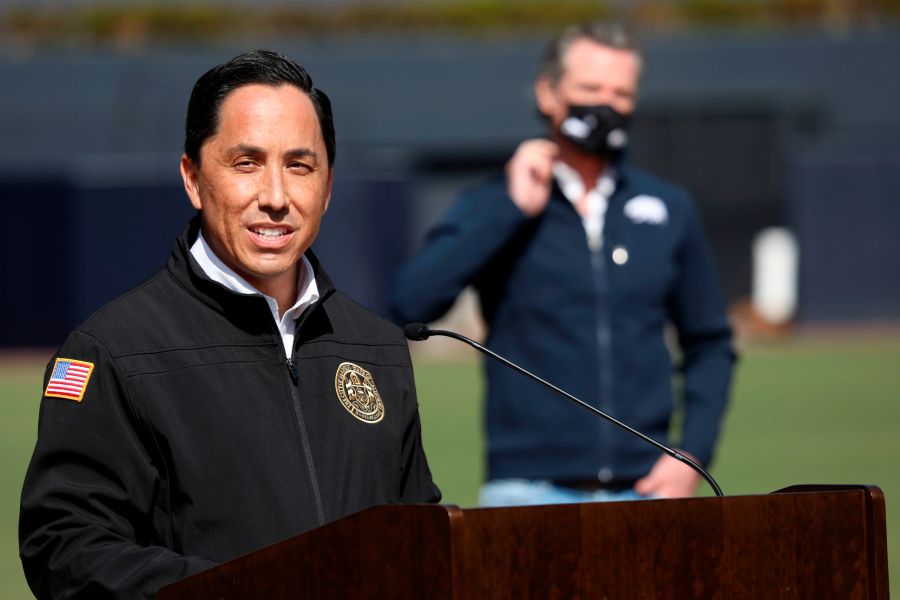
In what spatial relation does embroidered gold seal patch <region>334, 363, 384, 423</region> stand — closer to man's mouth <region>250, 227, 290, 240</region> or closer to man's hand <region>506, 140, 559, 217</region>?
man's mouth <region>250, 227, 290, 240</region>

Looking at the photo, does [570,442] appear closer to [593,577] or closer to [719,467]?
[593,577]

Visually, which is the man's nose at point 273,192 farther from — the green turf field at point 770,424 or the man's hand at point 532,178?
the green turf field at point 770,424

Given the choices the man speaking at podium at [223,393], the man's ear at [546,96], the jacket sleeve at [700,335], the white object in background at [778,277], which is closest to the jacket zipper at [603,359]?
the jacket sleeve at [700,335]

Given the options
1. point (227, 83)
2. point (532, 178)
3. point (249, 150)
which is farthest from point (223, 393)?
point (532, 178)

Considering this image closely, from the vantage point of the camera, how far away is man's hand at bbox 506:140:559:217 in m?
4.39

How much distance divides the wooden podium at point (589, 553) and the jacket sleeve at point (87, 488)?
0.61ft

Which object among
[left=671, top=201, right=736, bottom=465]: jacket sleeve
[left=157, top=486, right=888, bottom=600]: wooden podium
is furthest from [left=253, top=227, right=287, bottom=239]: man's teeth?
[left=671, top=201, right=736, bottom=465]: jacket sleeve

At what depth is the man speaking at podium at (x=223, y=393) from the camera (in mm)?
2482

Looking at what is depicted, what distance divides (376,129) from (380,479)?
Result: 23581 mm

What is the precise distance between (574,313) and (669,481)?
0.53 metres

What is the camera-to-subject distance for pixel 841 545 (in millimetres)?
2428

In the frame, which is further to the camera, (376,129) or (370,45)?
(370,45)

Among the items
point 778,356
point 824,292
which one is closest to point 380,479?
point 778,356

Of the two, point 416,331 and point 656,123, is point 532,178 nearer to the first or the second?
point 416,331
